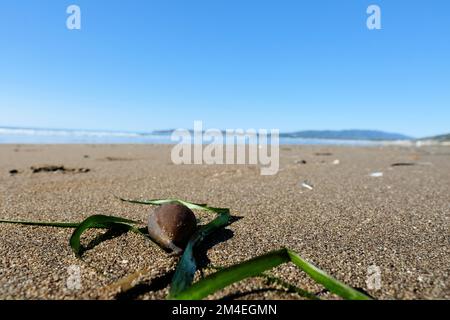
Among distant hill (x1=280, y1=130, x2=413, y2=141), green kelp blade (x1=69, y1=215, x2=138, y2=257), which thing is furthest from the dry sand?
distant hill (x1=280, y1=130, x2=413, y2=141)

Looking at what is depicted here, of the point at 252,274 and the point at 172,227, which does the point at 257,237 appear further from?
the point at 252,274

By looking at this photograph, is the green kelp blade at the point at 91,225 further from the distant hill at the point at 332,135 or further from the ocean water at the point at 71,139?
the distant hill at the point at 332,135

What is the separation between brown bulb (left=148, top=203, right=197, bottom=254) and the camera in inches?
54.2

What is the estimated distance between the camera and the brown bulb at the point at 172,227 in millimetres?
1376

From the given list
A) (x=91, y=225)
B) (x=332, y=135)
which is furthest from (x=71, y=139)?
(x=332, y=135)

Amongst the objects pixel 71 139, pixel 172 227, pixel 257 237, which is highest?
pixel 71 139

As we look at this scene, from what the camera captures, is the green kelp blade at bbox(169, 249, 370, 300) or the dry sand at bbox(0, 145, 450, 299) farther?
the dry sand at bbox(0, 145, 450, 299)

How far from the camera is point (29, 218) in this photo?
2.00 meters

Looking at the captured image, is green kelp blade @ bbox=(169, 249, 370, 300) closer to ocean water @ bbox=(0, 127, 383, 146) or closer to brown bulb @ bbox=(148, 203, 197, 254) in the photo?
brown bulb @ bbox=(148, 203, 197, 254)

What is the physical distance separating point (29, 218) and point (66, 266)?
0.89 m

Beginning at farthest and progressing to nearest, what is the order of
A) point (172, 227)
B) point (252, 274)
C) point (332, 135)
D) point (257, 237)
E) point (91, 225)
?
point (332, 135) < point (257, 237) < point (91, 225) < point (172, 227) < point (252, 274)

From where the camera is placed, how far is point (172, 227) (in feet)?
4.53

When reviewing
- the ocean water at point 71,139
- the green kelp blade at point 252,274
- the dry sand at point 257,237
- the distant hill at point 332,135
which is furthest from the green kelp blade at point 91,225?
the distant hill at point 332,135
